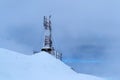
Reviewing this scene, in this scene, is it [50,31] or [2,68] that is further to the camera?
[50,31]

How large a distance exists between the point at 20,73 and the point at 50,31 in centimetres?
2393

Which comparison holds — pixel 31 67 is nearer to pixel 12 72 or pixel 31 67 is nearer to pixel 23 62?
pixel 23 62

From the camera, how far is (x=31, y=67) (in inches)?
816

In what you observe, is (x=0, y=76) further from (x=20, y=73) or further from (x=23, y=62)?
(x=23, y=62)

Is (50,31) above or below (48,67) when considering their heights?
above

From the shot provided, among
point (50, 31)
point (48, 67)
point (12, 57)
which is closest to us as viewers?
point (12, 57)

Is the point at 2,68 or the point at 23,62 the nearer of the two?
the point at 2,68

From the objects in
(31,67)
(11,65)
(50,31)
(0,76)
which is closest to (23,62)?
(31,67)

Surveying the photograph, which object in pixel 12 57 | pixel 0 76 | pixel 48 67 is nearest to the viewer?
pixel 0 76

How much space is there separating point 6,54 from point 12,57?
473mm

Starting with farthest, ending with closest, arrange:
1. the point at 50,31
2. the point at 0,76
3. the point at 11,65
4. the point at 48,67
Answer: the point at 50,31 → the point at 48,67 → the point at 11,65 → the point at 0,76

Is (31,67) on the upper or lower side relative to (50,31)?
lower

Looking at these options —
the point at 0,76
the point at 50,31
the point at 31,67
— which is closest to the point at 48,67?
the point at 31,67

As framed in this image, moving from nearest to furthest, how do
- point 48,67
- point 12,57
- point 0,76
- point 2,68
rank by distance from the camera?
point 0,76 < point 2,68 < point 12,57 < point 48,67
